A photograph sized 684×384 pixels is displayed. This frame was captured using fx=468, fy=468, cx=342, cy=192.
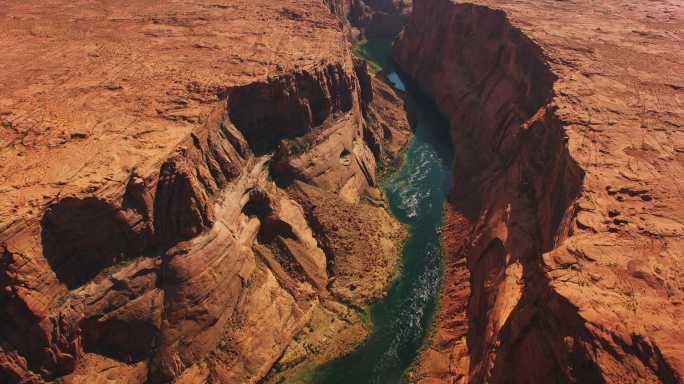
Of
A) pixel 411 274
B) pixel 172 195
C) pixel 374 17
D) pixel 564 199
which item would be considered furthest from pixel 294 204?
pixel 374 17

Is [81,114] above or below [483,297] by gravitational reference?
above

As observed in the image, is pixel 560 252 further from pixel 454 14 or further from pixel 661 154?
pixel 454 14

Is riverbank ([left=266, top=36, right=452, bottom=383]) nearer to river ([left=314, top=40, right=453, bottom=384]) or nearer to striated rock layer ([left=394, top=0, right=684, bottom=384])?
river ([left=314, top=40, right=453, bottom=384])

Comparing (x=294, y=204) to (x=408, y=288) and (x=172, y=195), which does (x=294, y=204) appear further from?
(x=172, y=195)

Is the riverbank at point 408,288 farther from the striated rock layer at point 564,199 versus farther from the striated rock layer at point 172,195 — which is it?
the striated rock layer at point 172,195

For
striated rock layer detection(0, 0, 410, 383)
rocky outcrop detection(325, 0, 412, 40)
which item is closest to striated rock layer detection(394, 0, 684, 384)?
striated rock layer detection(0, 0, 410, 383)

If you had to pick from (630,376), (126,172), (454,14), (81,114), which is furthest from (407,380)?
(454,14)
